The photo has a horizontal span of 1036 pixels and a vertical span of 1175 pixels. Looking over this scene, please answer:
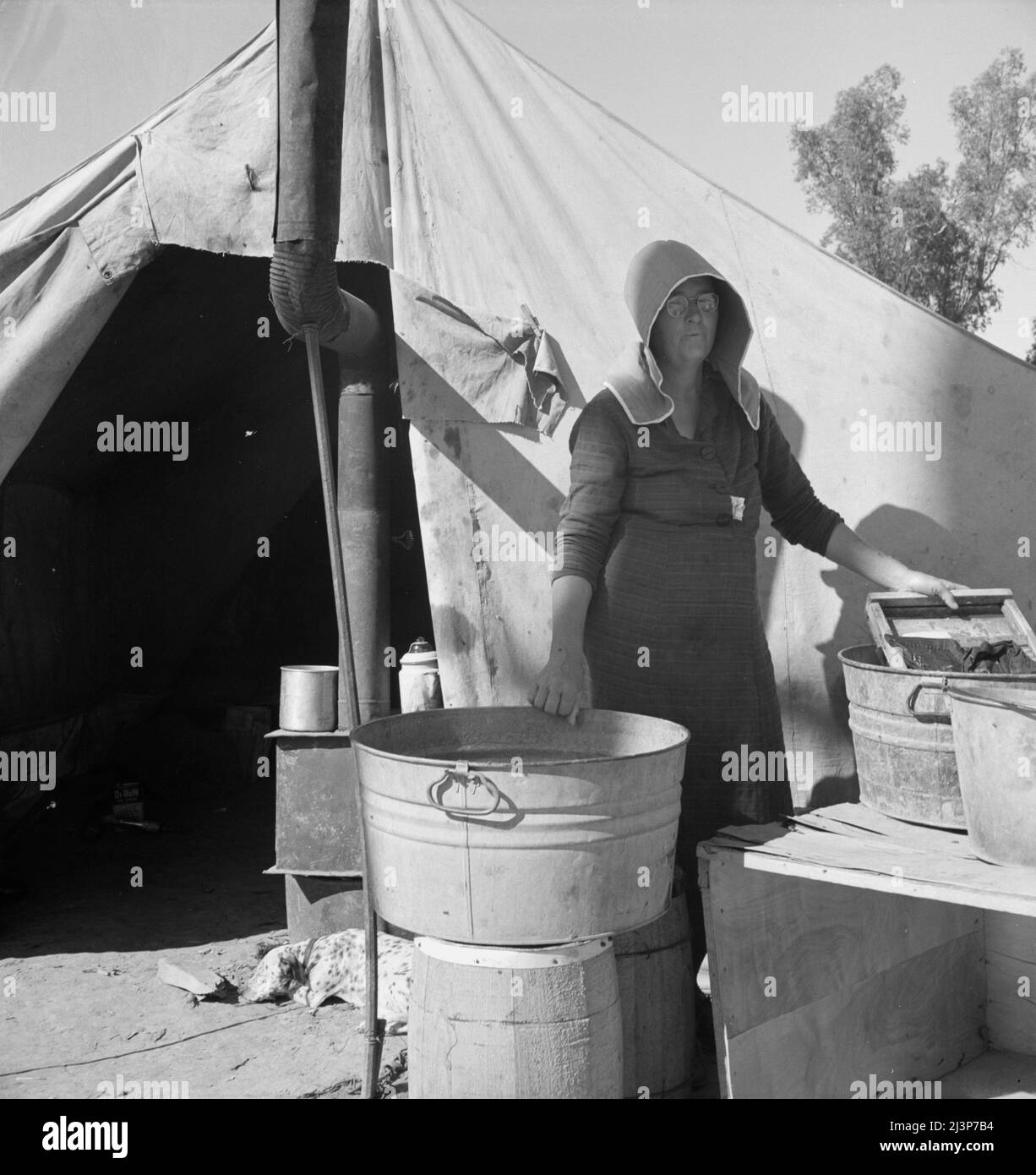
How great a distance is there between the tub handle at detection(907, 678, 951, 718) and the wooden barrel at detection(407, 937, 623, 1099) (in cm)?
75

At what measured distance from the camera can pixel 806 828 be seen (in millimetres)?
2223

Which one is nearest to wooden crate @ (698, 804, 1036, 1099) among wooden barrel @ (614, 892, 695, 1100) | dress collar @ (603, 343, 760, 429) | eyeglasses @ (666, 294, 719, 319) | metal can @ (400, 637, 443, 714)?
wooden barrel @ (614, 892, 695, 1100)

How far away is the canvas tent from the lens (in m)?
3.26

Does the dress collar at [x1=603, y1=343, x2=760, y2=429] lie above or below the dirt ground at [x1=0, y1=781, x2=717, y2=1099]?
→ above

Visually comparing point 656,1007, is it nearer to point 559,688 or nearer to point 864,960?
point 864,960

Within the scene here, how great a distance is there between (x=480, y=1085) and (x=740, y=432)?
4.96 ft

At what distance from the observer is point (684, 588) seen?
8.08 feet

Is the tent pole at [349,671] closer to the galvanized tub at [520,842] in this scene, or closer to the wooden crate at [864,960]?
the galvanized tub at [520,842]

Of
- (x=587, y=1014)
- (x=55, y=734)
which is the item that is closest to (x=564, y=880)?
(x=587, y=1014)

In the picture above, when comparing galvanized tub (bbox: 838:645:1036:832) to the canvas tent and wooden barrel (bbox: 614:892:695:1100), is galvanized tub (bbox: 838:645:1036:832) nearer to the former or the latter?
wooden barrel (bbox: 614:892:695:1100)

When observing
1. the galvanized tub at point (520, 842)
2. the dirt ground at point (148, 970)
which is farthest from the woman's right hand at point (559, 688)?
the dirt ground at point (148, 970)

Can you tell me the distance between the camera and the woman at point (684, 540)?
2.41m

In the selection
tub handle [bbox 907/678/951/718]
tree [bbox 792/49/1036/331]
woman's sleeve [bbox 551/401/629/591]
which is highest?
tree [bbox 792/49/1036/331]
